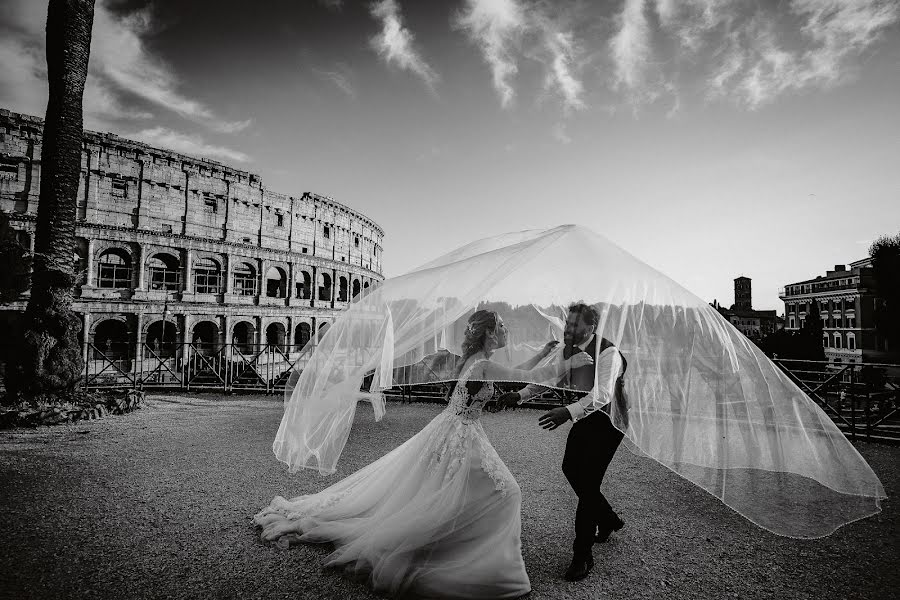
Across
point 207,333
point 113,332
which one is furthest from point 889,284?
point 113,332

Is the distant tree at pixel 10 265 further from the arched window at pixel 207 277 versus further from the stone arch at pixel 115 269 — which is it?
the arched window at pixel 207 277

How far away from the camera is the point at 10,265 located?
37.6 ft

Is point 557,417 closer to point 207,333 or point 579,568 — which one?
point 579,568

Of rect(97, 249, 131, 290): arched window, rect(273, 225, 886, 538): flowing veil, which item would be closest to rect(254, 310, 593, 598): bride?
rect(273, 225, 886, 538): flowing veil

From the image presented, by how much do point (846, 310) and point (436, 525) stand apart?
234ft

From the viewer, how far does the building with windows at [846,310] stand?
49781 millimetres

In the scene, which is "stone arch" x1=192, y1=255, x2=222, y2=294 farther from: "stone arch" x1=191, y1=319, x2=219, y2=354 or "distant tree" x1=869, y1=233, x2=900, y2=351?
"distant tree" x1=869, y1=233, x2=900, y2=351

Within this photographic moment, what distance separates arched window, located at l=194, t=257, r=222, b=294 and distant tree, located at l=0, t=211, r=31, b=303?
18793 millimetres

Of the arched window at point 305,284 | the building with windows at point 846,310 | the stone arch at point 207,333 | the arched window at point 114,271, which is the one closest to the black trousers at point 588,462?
the stone arch at point 207,333

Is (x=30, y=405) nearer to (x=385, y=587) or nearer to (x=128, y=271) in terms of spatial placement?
(x=385, y=587)

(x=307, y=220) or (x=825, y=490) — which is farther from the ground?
(x=307, y=220)

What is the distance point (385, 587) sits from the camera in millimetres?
2680

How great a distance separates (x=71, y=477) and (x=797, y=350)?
4386 cm

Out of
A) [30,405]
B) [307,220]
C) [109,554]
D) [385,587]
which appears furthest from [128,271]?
[385,587]
